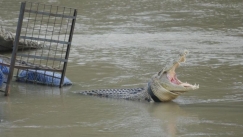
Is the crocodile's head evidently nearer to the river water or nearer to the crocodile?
the crocodile

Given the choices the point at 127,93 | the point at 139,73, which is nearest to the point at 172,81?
the point at 127,93

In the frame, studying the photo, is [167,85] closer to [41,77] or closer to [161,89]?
[161,89]

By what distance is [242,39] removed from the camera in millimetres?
13070

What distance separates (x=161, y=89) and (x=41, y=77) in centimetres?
211

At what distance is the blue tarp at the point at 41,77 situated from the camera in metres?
9.23

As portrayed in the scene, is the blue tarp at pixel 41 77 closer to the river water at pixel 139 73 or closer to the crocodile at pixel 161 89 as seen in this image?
the river water at pixel 139 73

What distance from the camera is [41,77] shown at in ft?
30.5

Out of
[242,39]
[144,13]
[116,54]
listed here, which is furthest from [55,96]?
[144,13]

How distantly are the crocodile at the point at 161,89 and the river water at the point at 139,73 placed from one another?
0.14 m

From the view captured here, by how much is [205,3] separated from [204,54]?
6.41 metres

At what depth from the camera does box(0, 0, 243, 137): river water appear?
6.87 m

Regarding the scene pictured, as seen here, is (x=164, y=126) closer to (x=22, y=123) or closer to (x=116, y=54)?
(x=22, y=123)

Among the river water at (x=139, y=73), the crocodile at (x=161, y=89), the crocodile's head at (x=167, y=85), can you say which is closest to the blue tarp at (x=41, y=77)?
the river water at (x=139, y=73)

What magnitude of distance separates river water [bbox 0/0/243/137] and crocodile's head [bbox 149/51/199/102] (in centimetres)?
15
